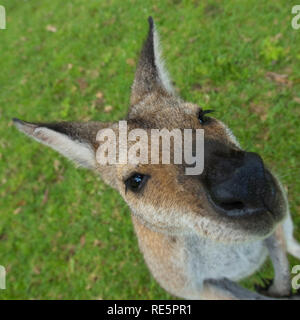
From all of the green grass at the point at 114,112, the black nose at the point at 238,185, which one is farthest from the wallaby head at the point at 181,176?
the green grass at the point at 114,112

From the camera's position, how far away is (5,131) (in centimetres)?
752

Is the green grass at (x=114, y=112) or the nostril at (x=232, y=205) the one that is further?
the green grass at (x=114, y=112)

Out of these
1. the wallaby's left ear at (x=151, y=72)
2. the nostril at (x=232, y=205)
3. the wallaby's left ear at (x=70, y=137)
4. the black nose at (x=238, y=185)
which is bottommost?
the nostril at (x=232, y=205)

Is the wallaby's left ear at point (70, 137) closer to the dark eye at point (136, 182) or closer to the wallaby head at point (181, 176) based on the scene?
the wallaby head at point (181, 176)

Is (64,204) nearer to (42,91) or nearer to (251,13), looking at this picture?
(42,91)

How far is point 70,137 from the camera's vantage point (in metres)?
2.60

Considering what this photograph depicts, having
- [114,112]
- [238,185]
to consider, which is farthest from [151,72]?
[114,112]

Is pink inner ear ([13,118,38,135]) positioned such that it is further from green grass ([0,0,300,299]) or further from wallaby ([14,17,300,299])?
green grass ([0,0,300,299])

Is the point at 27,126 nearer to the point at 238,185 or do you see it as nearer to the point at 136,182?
the point at 136,182

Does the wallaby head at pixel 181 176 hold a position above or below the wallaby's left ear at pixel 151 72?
below

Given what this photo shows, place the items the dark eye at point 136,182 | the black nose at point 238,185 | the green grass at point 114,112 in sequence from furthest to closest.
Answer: the green grass at point 114,112, the dark eye at point 136,182, the black nose at point 238,185

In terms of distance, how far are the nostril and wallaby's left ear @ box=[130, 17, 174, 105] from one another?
1426 millimetres

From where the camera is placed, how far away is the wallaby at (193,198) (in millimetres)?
1909

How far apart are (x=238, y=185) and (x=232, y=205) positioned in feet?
0.49
